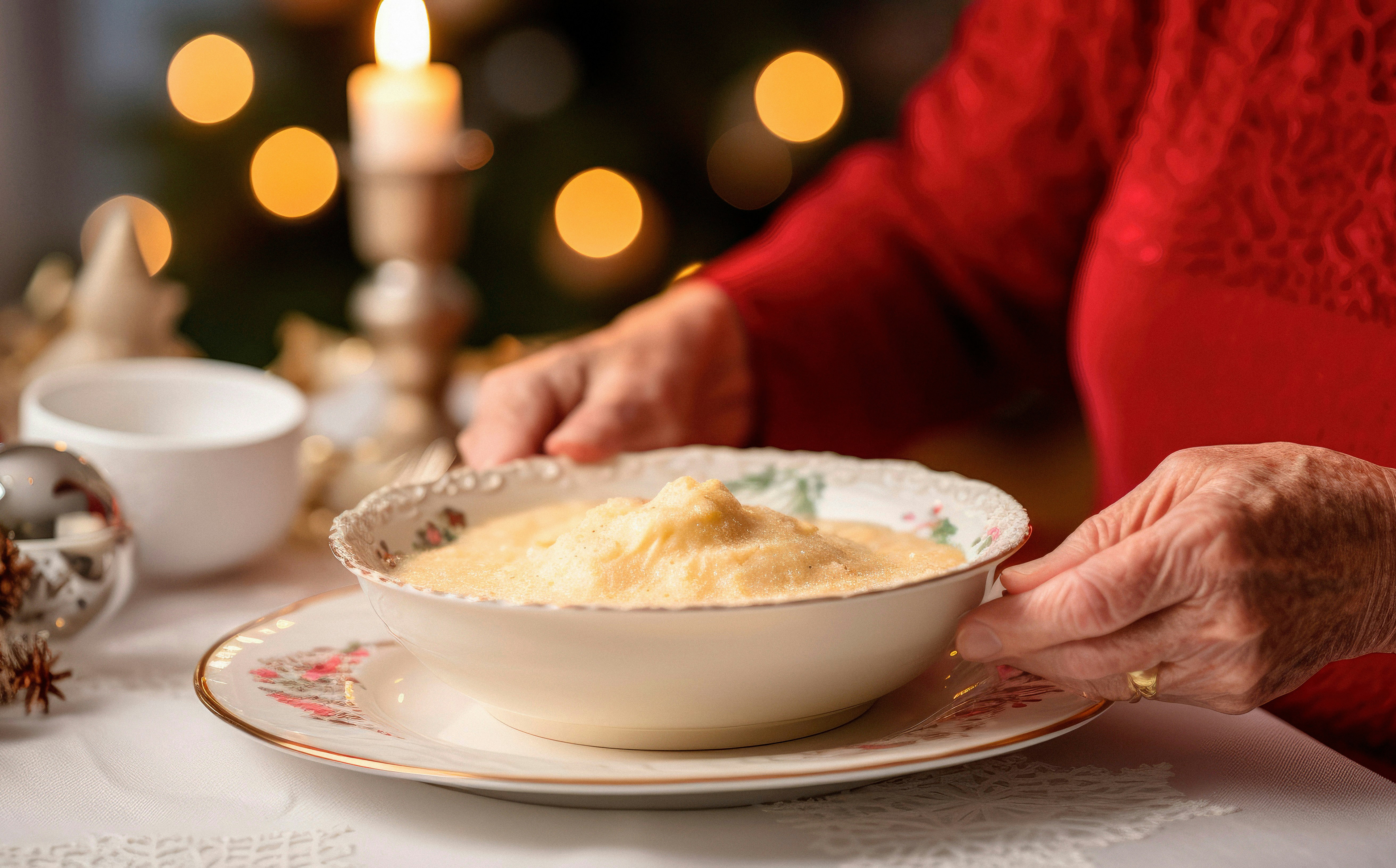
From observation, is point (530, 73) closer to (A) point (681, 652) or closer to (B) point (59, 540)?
(B) point (59, 540)

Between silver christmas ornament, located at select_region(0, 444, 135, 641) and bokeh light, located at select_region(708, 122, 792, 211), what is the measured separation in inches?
62.3

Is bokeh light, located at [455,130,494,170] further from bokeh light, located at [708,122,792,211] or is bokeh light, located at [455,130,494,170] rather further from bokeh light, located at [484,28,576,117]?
bokeh light, located at [708,122,792,211]

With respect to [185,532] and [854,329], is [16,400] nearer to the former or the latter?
[185,532]

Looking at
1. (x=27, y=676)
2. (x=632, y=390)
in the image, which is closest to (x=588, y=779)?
(x=27, y=676)

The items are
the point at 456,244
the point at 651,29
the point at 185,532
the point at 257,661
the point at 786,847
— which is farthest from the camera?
the point at 651,29

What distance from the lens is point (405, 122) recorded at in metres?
1.25

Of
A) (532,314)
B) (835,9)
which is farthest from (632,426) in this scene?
(835,9)

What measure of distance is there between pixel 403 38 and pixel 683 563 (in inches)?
37.5

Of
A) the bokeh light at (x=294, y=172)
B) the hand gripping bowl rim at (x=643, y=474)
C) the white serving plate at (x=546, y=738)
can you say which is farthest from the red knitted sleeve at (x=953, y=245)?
the bokeh light at (x=294, y=172)

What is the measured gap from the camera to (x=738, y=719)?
53 cm

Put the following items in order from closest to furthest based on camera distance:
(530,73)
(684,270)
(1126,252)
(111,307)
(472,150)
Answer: (1126,252) → (111,307) → (472,150) → (530,73) → (684,270)

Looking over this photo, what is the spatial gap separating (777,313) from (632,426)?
24cm

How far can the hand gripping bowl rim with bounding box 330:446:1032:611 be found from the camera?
50 centimetres

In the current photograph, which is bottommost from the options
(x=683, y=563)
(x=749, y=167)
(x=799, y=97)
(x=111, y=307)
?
(x=683, y=563)
